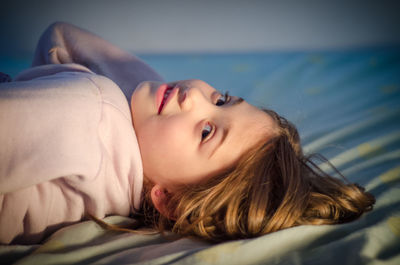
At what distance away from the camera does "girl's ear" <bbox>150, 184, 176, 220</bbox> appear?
777mm

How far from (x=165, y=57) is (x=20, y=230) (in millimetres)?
1328

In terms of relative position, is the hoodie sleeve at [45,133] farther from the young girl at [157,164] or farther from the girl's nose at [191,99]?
the girl's nose at [191,99]

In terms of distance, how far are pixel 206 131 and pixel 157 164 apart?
0.49 feet

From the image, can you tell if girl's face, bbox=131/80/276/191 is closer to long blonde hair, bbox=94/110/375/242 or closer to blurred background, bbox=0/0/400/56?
long blonde hair, bbox=94/110/375/242

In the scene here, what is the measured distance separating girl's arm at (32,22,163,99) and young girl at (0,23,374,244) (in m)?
0.23

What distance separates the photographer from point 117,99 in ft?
2.33

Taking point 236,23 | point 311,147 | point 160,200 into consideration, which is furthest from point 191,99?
point 236,23

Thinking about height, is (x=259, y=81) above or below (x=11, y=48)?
above

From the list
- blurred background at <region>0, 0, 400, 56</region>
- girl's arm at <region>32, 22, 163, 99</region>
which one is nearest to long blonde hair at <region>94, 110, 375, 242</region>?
girl's arm at <region>32, 22, 163, 99</region>

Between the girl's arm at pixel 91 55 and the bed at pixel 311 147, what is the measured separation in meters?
0.37

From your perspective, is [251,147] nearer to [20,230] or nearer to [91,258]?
[91,258]

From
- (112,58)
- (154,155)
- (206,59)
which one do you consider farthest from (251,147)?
(206,59)

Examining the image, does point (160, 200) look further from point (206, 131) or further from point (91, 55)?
point (91, 55)

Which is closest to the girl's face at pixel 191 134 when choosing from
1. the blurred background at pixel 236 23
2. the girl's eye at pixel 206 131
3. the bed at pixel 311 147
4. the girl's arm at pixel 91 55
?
the girl's eye at pixel 206 131
